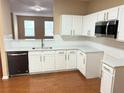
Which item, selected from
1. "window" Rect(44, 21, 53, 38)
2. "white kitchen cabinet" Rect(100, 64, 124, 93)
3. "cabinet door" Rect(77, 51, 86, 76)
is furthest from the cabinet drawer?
"window" Rect(44, 21, 53, 38)

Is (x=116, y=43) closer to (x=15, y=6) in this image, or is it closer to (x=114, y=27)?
(x=114, y=27)

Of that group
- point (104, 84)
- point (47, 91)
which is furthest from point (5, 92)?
point (104, 84)

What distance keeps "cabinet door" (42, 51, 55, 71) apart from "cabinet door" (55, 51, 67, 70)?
15cm

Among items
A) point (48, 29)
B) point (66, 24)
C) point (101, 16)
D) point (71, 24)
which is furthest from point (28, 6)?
point (101, 16)

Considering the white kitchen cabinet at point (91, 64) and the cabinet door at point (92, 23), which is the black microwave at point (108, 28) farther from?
the white kitchen cabinet at point (91, 64)

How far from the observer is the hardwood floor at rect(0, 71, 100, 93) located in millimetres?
2910

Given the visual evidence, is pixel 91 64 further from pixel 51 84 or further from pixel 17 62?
pixel 17 62

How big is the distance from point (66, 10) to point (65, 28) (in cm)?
78

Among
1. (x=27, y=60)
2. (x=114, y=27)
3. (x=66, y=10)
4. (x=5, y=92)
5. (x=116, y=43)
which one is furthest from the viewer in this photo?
(x=66, y=10)

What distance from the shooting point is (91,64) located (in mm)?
3486

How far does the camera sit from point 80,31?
13.5 ft

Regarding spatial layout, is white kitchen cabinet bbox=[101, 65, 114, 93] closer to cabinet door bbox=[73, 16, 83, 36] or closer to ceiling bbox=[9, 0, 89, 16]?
cabinet door bbox=[73, 16, 83, 36]

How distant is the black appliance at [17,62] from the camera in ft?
11.4

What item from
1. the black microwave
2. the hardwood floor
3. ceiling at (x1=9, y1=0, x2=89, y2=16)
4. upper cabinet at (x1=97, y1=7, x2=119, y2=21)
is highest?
ceiling at (x1=9, y1=0, x2=89, y2=16)
